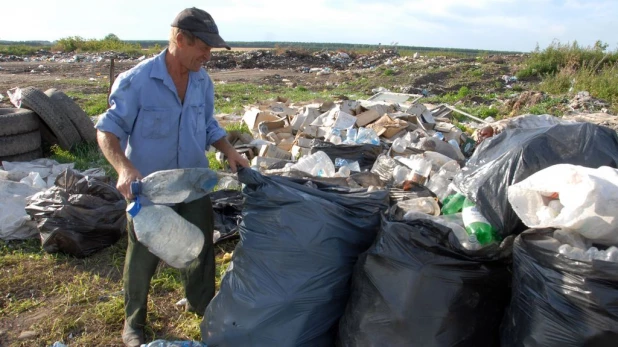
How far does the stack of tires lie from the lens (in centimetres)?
516

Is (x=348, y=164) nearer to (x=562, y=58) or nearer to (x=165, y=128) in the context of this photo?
(x=165, y=128)

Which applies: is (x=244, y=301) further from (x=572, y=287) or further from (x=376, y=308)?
(x=572, y=287)

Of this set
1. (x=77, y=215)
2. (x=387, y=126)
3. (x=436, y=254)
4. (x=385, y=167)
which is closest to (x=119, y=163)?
(x=436, y=254)

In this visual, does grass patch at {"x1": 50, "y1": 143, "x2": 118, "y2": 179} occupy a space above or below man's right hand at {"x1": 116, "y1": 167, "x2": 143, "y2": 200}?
below

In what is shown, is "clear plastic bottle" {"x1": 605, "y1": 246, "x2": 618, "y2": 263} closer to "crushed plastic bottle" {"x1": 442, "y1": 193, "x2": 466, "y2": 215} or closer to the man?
"crushed plastic bottle" {"x1": 442, "y1": 193, "x2": 466, "y2": 215}

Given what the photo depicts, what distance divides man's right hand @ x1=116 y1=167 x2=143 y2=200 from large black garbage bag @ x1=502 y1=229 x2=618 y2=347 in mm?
1502

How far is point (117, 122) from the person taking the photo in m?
2.18

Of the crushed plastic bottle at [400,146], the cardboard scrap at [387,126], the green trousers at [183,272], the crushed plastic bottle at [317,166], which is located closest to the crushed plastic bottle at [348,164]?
the crushed plastic bottle at [317,166]

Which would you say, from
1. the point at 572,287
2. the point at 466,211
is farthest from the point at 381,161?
the point at 572,287

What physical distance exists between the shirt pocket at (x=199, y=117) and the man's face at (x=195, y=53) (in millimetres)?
222

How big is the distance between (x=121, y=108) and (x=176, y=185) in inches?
17.3

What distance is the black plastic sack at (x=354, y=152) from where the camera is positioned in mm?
4496

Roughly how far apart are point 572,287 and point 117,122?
191cm

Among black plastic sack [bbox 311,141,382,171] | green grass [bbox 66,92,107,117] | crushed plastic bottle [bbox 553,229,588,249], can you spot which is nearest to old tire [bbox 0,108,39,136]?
green grass [bbox 66,92,107,117]
